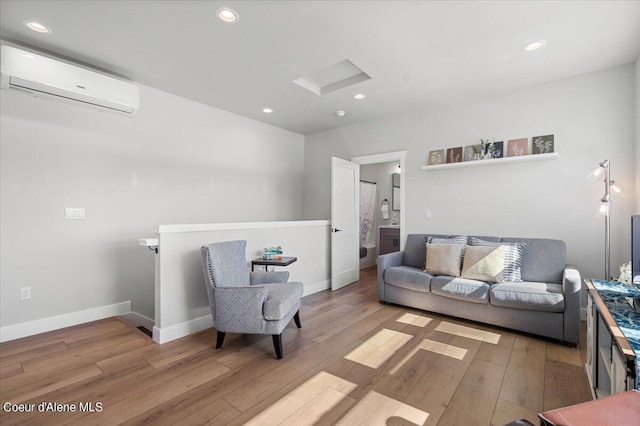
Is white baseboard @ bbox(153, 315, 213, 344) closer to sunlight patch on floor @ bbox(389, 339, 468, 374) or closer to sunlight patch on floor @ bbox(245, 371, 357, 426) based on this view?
sunlight patch on floor @ bbox(245, 371, 357, 426)

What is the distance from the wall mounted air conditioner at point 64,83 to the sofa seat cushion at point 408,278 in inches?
138

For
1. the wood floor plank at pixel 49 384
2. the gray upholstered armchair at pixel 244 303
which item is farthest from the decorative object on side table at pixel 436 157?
the wood floor plank at pixel 49 384

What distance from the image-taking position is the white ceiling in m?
2.16

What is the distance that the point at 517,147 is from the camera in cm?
351

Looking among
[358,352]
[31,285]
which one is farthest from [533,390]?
[31,285]

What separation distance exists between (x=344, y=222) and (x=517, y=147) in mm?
2537

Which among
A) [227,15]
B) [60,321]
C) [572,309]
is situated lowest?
[60,321]

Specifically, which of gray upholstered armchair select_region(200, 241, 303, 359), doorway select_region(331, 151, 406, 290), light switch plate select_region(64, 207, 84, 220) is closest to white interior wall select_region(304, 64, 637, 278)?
doorway select_region(331, 151, 406, 290)

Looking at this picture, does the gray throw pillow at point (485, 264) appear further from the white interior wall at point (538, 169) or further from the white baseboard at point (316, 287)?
the white baseboard at point (316, 287)

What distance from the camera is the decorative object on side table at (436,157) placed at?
4094mm

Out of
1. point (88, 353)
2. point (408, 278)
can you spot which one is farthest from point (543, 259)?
point (88, 353)

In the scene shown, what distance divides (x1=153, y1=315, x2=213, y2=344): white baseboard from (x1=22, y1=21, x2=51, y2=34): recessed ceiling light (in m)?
2.73

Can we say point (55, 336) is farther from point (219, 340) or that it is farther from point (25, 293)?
point (219, 340)

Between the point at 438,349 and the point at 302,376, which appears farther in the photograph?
the point at 438,349
